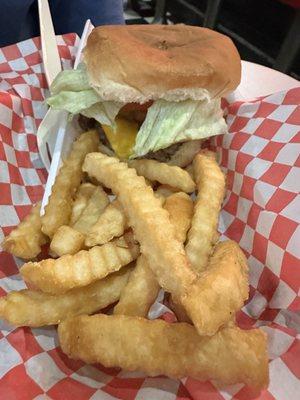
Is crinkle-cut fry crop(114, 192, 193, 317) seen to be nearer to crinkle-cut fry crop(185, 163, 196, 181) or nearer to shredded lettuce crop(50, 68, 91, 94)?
crinkle-cut fry crop(185, 163, 196, 181)

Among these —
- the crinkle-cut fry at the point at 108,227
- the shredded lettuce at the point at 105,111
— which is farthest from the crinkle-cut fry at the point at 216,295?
the shredded lettuce at the point at 105,111

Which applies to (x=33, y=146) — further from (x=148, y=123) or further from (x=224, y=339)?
(x=224, y=339)

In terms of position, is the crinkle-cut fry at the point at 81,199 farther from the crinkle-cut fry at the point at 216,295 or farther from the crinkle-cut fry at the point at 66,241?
the crinkle-cut fry at the point at 216,295

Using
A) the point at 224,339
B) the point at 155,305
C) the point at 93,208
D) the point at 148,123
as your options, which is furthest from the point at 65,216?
the point at 224,339

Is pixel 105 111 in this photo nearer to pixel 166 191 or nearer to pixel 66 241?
pixel 166 191

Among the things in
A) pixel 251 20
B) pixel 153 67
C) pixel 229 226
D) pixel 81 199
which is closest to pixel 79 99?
pixel 153 67
